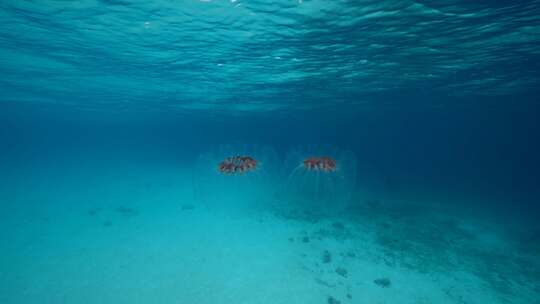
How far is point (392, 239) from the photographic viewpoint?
56.5 ft

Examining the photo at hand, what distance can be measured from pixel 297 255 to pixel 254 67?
10482 millimetres

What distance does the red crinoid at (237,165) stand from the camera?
31.7ft

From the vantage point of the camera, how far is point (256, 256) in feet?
48.2

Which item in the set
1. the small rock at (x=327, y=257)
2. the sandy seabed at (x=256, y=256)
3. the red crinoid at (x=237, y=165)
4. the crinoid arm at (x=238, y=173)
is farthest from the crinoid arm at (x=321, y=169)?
the sandy seabed at (x=256, y=256)

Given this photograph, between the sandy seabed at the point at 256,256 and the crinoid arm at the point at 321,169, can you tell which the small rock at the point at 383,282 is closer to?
the sandy seabed at the point at 256,256

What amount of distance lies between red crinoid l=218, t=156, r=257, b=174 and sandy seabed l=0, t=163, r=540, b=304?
5.08m

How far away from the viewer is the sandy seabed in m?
11.6

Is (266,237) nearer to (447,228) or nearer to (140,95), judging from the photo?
(447,228)

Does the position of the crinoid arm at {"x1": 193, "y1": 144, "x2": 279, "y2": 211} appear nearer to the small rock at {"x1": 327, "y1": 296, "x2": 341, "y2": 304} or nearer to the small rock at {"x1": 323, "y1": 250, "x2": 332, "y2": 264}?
the small rock at {"x1": 323, "y1": 250, "x2": 332, "y2": 264}

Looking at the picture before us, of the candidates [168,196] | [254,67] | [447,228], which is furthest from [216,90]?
[447,228]

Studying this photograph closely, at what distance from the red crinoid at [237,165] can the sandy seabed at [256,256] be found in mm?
5080

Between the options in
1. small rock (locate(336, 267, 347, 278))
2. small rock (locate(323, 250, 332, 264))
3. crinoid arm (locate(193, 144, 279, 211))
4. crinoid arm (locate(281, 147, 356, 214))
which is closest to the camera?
crinoid arm (locate(193, 144, 279, 211))

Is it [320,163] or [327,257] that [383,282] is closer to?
[327,257]

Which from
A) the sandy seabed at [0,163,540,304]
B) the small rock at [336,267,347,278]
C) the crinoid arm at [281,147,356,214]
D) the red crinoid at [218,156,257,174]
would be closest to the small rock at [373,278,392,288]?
the sandy seabed at [0,163,540,304]
